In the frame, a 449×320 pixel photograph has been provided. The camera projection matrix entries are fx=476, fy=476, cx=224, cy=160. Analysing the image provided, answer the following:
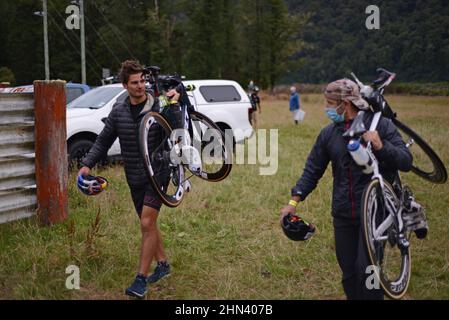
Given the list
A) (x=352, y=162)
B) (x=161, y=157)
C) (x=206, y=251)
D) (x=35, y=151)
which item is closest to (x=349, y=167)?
(x=352, y=162)

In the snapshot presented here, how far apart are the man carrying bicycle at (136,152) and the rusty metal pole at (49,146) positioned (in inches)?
72.9

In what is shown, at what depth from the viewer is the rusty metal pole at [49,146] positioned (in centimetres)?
617

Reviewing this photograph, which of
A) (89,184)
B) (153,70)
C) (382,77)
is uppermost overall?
(153,70)

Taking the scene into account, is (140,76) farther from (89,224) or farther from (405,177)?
(405,177)

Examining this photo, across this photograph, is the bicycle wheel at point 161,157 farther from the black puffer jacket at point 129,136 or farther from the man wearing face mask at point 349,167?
the man wearing face mask at point 349,167

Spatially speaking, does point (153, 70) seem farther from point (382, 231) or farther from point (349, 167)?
point (382, 231)

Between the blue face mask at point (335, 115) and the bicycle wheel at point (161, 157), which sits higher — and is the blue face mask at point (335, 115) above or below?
above

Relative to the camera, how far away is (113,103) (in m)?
10.3

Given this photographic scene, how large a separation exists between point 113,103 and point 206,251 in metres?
5.54

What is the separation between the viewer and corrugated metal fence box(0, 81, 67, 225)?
6.02 meters

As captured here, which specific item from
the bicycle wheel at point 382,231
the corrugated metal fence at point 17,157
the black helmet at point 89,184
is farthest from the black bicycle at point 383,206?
the corrugated metal fence at point 17,157

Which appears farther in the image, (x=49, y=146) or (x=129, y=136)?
(x=49, y=146)

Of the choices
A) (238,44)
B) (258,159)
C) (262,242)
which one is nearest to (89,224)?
(262,242)
